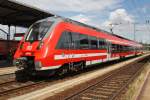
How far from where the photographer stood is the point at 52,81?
44.1 ft

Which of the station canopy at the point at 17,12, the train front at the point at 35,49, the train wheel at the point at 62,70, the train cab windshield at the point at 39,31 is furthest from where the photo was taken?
the station canopy at the point at 17,12

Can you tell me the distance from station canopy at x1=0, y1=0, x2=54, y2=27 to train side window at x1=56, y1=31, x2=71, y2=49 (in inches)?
178

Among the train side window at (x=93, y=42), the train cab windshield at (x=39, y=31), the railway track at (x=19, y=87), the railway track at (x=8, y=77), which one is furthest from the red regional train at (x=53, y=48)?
the railway track at (x=8, y=77)

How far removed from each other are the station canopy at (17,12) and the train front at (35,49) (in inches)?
143

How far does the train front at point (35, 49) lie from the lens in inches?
485

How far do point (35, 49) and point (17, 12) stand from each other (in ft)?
28.7

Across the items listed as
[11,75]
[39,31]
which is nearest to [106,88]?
[39,31]

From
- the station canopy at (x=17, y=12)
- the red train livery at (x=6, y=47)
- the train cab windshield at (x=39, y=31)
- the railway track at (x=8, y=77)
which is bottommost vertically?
the railway track at (x=8, y=77)

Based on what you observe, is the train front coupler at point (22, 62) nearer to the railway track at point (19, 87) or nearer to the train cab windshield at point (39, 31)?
the railway track at point (19, 87)

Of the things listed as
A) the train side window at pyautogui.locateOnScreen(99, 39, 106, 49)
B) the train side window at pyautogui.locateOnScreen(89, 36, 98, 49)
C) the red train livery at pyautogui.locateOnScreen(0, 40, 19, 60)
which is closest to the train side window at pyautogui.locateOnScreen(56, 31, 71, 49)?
the train side window at pyautogui.locateOnScreen(89, 36, 98, 49)

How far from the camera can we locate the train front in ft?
40.4

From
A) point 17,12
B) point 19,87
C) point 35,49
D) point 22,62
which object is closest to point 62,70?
point 35,49

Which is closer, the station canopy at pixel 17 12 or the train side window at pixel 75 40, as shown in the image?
the train side window at pixel 75 40

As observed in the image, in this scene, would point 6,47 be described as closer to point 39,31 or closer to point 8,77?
point 8,77
